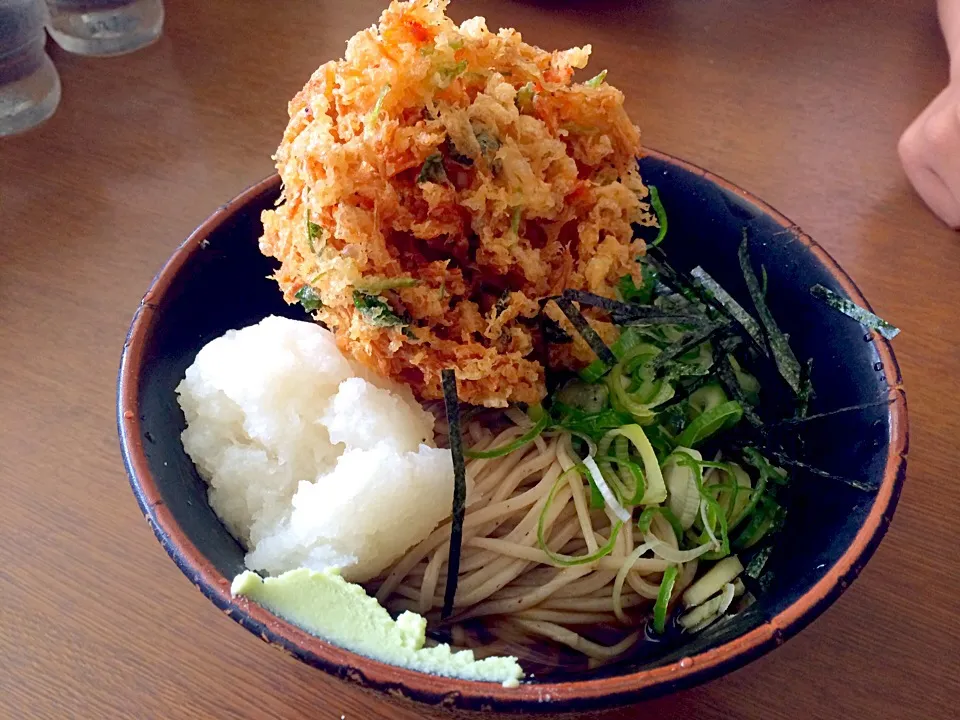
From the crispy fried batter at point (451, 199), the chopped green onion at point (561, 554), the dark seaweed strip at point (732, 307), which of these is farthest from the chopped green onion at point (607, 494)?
the dark seaweed strip at point (732, 307)

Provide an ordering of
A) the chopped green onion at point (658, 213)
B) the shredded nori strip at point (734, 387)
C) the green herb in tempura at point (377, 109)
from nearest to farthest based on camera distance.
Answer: the green herb in tempura at point (377, 109)
the shredded nori strip at point (734, 387)
the chopped green onion at point (658, 213)

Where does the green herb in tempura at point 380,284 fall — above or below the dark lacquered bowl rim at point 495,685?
above

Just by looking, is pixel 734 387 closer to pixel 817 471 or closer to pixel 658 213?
pixel 817 471

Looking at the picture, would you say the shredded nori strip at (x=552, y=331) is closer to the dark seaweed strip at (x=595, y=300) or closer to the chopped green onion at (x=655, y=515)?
the dark seaweed strip at (x=595, y=300)

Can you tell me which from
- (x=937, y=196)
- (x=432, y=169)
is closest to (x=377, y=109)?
(x=432, y=169)

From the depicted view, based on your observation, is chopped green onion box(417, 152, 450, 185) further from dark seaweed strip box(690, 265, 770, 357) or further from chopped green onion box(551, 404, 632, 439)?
dark seaweed strip box(690, 265, 770, 357)

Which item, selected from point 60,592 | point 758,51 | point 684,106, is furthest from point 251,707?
point 758,51
